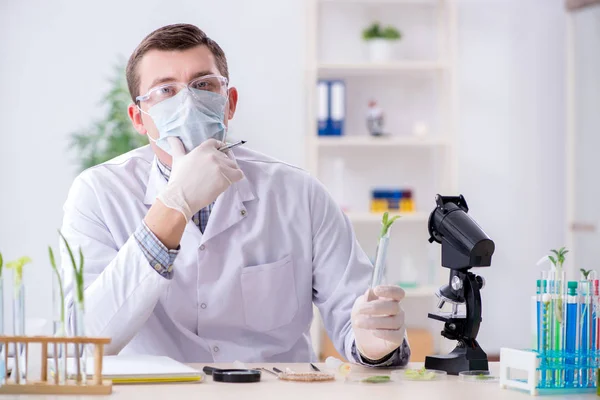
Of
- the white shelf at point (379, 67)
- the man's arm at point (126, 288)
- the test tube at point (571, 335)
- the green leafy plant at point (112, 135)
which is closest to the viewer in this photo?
the test tube at point (571, 335)

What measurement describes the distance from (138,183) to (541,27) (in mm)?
3413

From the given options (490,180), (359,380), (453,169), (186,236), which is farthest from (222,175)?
(490,180)

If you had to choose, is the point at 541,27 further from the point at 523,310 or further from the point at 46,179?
the point at 46,179

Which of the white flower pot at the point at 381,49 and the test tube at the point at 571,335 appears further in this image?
the white flower pot at the point at 381,49

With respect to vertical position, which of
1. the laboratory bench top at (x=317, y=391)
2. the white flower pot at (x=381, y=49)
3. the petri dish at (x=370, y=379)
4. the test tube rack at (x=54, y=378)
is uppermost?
the white flower pot at (x=381, y=49)

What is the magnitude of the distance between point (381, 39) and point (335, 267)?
2677mm

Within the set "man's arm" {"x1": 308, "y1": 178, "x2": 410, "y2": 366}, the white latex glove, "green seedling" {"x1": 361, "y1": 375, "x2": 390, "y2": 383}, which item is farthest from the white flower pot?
"green seedling" {"x1": 361, "y1": 375, "x2": 390, "y2": 383}

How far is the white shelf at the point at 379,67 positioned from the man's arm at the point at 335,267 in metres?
2.33

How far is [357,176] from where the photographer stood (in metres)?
4.64

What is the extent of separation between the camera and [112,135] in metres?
4.18

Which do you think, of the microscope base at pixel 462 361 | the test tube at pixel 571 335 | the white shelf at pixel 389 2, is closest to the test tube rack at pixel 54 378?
the microscope base at pixel 462 361

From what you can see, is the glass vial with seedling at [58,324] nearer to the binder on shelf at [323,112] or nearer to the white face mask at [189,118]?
the white face mask at [189,118]

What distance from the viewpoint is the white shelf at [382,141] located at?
4359 millimetres

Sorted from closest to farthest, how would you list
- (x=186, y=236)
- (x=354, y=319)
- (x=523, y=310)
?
1. (x=354, y=319)
2. (x=186, y=236)
3. (x=523, y=310)
